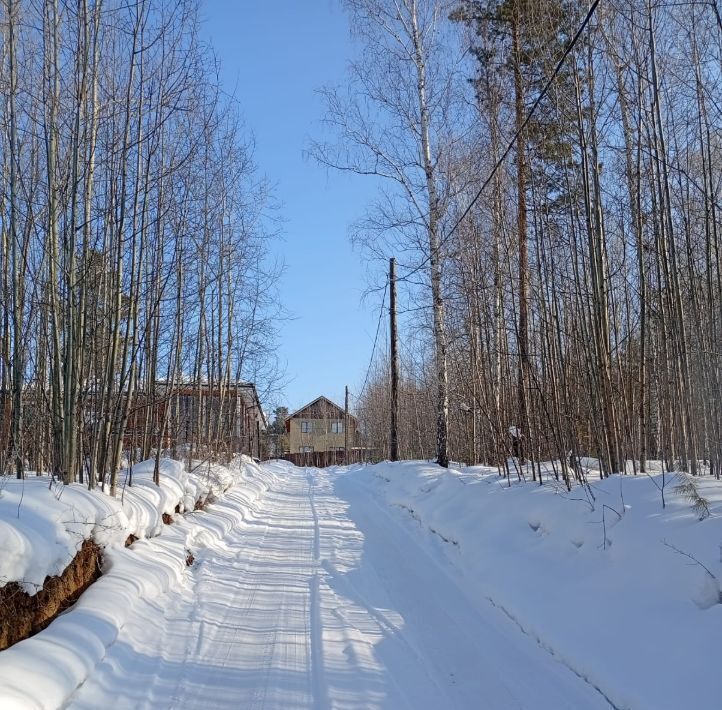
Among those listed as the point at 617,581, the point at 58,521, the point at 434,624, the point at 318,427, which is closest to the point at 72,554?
the point at 58,521

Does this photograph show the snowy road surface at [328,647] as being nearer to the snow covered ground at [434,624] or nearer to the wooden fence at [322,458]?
the snow covered ground at [434,624]

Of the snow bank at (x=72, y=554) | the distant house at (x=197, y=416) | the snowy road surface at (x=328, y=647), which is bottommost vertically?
the snowy road surface at (x=328, y=647)

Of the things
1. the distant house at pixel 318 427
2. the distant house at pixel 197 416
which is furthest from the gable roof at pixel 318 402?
the distant house at pixel 197 416

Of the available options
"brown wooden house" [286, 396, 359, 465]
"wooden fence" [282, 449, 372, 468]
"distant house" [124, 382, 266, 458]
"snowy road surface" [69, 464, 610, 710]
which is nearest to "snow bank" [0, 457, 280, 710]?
"snowy road surface" [69, 464, 610, 710]

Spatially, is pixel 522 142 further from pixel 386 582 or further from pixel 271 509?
pixel 271 509

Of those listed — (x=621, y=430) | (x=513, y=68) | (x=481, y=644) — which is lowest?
(x=481, y=644)

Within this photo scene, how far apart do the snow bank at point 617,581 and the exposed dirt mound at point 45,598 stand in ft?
10.5

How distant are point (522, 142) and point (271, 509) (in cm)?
868

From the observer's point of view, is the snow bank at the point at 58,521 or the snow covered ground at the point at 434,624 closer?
the snow covered ground at the point at 434,624

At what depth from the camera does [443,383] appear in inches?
543

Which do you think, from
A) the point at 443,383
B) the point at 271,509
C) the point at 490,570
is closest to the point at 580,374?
the point at 490,570

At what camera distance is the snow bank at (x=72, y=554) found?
330 cm

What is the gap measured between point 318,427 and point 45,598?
62411mm

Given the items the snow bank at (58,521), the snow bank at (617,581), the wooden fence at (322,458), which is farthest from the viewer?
the wooden fence at (322,458)
